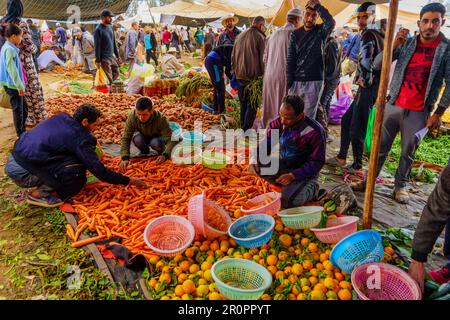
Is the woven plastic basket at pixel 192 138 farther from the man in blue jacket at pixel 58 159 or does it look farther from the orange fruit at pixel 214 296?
the orange fruit at pixel 214 296

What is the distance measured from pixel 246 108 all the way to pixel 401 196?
101 inches

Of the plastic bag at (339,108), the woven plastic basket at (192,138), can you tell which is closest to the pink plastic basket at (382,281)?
the woven plastic basket at (192,138)

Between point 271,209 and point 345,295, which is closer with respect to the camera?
point 345,295

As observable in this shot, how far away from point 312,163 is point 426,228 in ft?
3.58

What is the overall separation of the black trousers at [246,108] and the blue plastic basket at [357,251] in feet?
10.5

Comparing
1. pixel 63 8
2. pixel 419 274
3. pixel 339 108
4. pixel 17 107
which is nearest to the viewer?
pixel 419 274

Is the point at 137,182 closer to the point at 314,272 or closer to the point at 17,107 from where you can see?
the point at 314,272

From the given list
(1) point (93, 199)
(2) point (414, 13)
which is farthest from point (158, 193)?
(2) point (414, 13)

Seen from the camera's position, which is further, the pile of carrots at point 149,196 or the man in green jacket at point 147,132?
the man in green jacket at point 147,132

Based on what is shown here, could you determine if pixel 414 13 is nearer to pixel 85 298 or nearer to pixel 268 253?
pixel 268 253

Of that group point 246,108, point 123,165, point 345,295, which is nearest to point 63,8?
point 246,108

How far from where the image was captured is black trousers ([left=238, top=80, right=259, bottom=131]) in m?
4.93

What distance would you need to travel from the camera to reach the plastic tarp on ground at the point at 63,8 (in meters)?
6.05

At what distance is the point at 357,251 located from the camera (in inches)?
78.7
